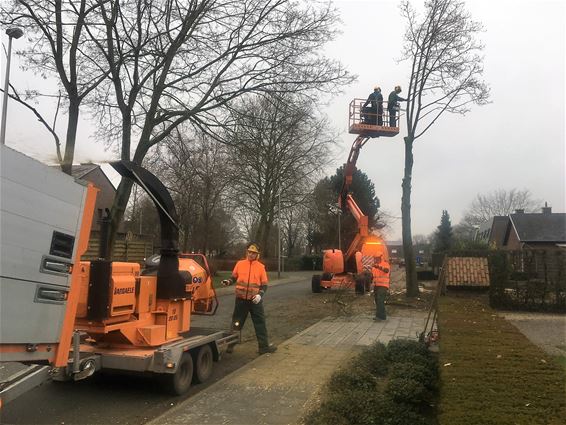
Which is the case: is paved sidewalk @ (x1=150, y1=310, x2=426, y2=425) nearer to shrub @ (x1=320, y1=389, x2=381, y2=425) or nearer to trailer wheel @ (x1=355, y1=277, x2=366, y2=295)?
shrub @ (x1=320, y1=389, x2=381, y2=425)

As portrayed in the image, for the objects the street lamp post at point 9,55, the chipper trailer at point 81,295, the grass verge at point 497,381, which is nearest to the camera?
the grass verge at point 497,381

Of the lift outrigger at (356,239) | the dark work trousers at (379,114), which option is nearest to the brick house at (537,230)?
the lift outrigger at (356,239)

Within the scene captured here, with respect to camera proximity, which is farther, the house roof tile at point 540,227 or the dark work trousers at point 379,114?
the house roof tile at point 540,227

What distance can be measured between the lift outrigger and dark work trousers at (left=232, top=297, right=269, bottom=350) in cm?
802

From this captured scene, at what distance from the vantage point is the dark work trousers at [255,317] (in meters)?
8.94

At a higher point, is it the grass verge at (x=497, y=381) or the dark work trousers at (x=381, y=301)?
the dark work trousers at (x=381, y=301)

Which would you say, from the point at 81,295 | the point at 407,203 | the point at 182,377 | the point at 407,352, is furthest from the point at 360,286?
the point at 81,295

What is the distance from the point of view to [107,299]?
5930 mm

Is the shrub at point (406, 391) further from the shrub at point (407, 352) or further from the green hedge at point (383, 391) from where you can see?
the shrub at point (407, 352)

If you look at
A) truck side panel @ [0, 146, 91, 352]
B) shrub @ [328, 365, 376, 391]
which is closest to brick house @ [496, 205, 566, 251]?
shrub @ [328, 365, 376, 391]

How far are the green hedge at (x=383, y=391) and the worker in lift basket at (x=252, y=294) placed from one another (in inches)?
76.1

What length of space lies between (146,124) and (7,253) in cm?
1191

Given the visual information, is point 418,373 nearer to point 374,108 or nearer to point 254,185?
point 374,108

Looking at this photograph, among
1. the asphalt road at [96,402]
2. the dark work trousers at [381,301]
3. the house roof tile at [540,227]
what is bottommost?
the asphalt road at [96,402]
